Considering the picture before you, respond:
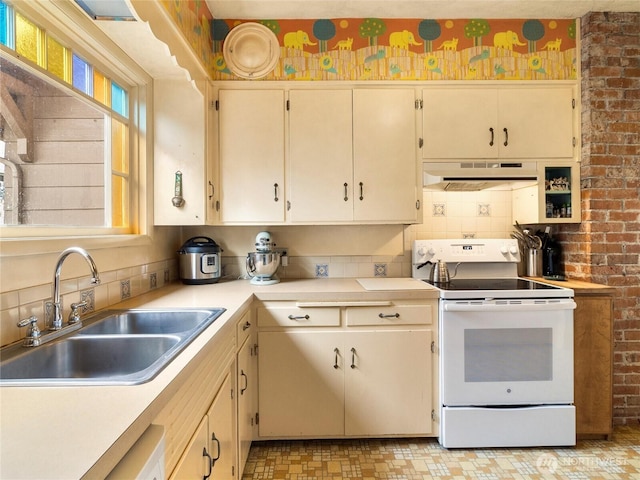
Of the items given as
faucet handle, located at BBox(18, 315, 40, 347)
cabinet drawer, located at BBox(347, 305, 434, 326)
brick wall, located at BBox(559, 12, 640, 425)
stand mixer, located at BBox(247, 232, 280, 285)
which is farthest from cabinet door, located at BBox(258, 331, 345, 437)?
brick wall, located at BBox(559, 12, 640, 425)

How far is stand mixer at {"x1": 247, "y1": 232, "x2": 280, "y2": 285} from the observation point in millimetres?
2234

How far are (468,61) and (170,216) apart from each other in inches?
83.8

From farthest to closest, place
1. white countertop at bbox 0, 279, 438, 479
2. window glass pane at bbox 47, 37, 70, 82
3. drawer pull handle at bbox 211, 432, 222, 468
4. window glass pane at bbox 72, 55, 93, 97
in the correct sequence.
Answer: window glass pane at bbox 72, 55, 93, 97, window glass pane at bbox 47, 37, 70, 82, drawer pull handle at bbox 211, 432, 222, 468, white countertop at bbox 0, 279, 438, 479

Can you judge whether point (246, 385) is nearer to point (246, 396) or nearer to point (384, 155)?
point (246, 396)

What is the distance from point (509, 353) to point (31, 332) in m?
2.16

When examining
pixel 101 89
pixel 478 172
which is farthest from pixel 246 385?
pixel 478 172

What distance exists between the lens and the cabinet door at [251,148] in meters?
2.26

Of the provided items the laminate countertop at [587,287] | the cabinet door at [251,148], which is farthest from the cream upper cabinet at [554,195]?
the cabinet door at [251,148]

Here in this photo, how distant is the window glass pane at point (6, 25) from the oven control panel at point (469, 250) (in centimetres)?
226

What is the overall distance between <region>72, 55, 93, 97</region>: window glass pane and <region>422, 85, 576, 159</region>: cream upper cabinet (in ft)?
6.06

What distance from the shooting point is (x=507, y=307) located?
198 centimetres

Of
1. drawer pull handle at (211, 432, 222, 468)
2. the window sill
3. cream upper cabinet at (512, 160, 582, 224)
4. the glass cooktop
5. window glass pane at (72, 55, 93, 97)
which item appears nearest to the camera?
the window sill

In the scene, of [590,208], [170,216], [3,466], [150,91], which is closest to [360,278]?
[170,216]

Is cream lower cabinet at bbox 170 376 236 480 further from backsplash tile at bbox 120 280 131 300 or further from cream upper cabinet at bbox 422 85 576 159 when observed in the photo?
cream upper cabinet at bbox 422 85 576 159
